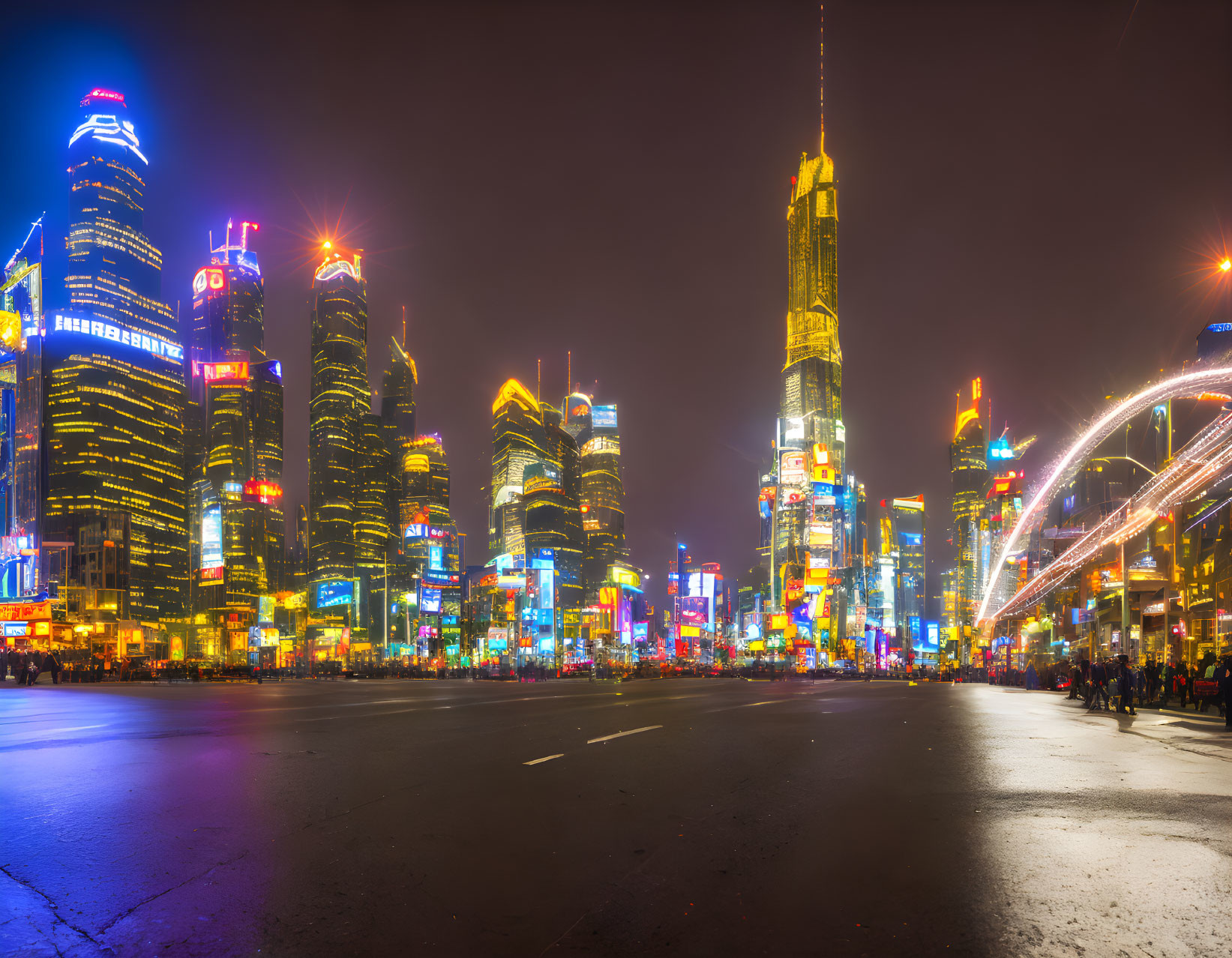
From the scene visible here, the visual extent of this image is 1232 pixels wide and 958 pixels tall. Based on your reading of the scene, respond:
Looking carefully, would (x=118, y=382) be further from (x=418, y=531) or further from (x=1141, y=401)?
(x=1141, y=401)

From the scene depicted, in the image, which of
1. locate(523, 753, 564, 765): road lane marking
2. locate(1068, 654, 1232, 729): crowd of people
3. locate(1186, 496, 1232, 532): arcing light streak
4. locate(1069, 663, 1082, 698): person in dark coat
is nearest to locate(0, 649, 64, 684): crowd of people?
locate(523, 753, 564, 765): road lane marking

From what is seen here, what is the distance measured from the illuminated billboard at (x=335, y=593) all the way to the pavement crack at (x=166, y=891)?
171 m

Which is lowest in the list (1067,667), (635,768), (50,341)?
(1067,667)

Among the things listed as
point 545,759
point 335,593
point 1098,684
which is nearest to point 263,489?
point 335,593

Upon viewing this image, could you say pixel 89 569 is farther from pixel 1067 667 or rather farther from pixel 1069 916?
pixel 1069 916

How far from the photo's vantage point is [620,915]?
5812 mm

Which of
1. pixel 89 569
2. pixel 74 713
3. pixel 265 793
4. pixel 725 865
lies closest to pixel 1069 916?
pixel 725 865

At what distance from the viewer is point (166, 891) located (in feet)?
20.5

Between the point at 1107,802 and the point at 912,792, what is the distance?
2216 millimetres

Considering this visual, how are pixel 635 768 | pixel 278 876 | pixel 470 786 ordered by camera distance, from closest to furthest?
pixel 278 876 → pixel 470 786 → pixel 635 768

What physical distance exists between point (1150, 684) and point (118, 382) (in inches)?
7123

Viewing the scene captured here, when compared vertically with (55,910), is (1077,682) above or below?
below

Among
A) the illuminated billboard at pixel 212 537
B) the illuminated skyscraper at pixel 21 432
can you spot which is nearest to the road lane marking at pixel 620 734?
the illuminated skyscraper at pixel 21 432

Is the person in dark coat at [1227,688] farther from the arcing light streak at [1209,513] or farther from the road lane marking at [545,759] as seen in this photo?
the arcing light streak at [1209,513]
